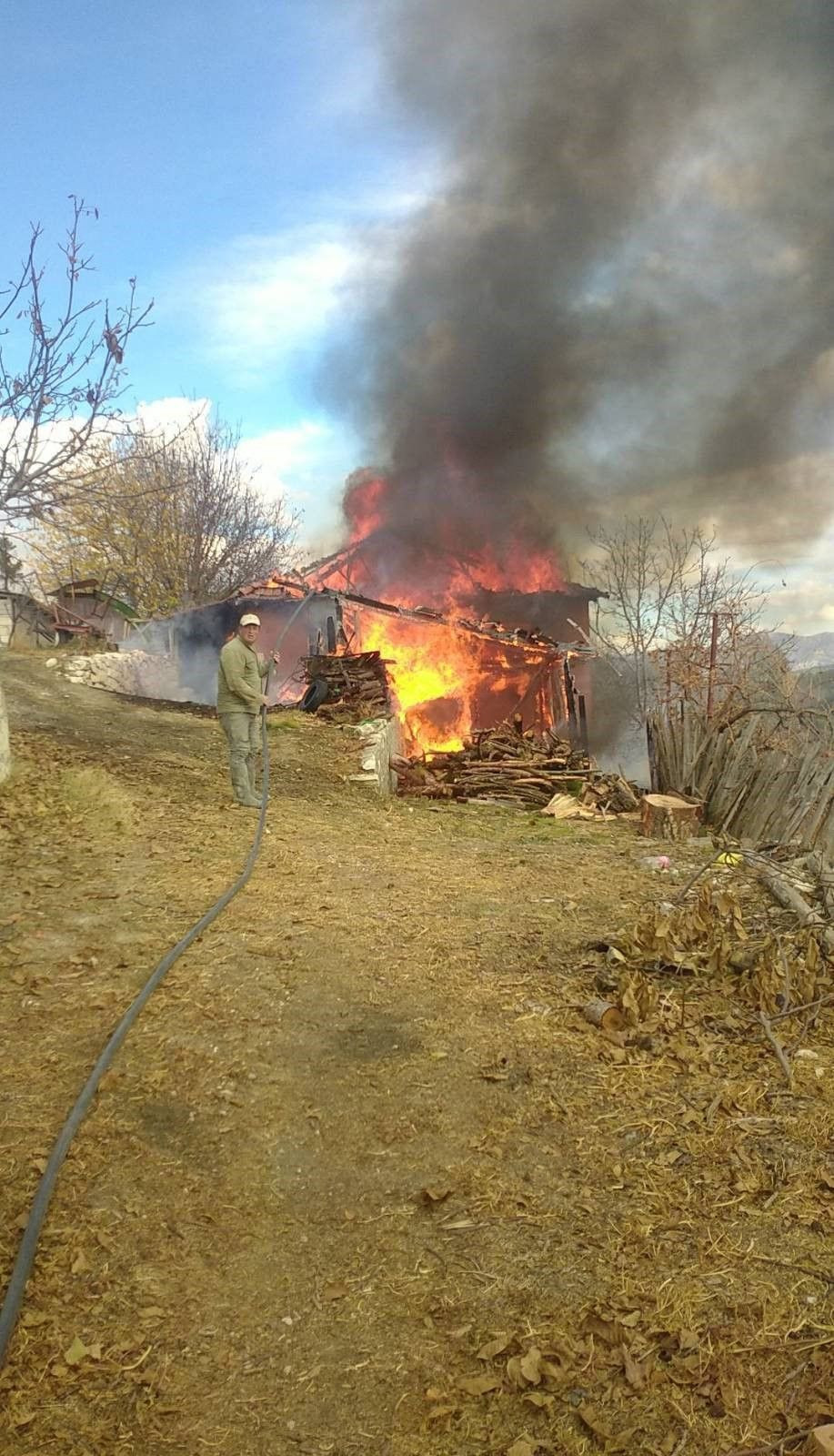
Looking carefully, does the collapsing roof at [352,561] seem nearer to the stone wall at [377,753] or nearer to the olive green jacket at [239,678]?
the stone wall at [377,753]

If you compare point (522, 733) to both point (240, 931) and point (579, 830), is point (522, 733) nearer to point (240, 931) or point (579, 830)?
point (579, 830)

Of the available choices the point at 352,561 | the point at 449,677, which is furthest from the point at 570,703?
the point at 352,561

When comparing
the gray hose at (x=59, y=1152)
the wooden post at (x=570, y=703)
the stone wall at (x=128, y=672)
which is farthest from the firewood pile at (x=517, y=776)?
the wooden post at (x=570, y=703)

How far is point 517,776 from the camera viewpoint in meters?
14.6

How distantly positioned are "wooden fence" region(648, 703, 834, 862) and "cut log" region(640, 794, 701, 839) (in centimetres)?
36

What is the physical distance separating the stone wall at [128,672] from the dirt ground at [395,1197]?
14.5 meters

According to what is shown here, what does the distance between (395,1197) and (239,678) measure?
23.4 ft

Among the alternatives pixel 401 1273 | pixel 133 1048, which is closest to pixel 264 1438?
pixel 401 1273

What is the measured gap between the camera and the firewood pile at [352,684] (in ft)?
52.9

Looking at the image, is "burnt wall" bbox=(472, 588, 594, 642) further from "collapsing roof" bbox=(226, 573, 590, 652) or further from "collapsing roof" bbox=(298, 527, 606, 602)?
"collapsing roof" bbox=(226, 573, 590, 652)

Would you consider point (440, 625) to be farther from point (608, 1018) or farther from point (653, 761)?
point (608, 1018)

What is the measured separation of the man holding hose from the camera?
9727mm

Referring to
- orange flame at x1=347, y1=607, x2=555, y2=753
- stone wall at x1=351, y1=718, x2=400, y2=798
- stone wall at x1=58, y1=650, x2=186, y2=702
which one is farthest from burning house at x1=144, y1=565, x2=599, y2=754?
stone wall at x1=351, y1=718, x2=400, y2=798

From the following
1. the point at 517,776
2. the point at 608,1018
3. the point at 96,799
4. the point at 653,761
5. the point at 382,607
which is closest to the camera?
the point at 608,1018
